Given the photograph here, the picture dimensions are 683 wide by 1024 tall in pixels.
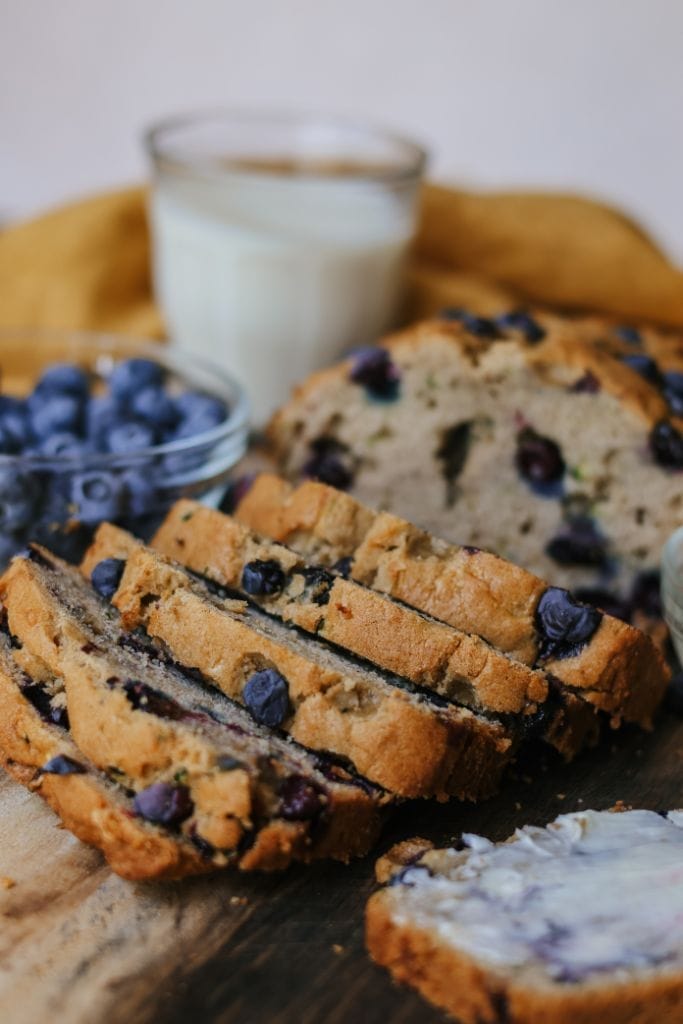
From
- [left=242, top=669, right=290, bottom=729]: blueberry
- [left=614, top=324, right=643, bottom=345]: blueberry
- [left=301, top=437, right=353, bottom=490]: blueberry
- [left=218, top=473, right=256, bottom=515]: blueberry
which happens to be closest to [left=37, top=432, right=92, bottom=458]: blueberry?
[left=218, top=473, right=256, bottom=515]: blueberry

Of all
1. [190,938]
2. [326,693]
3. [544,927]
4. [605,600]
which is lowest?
[190,938]

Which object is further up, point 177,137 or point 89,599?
point 177,137

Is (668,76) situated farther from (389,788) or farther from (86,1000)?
(86,1000)

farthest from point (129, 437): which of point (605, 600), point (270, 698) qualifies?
point (605, 600)

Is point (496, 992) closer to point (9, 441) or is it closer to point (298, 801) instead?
point (298, 801)

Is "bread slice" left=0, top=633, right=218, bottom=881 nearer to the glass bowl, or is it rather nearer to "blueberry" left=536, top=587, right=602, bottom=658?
"blueberry" left=536, top=587, right=602, bottom=658

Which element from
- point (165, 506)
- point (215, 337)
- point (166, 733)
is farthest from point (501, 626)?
point (215, 337)
